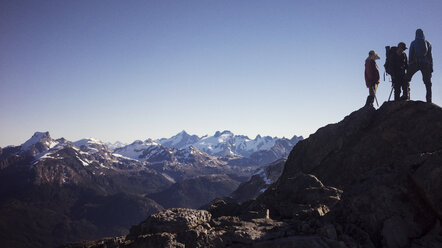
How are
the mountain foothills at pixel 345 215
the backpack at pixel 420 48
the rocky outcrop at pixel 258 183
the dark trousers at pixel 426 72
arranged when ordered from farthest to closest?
the rocky outcrop at pixel 258 183
the dark trousers at pixel 426 72
the backpack at pixel 420 48
the mountain foothills at pixel 345 215

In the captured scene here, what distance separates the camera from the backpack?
1920 cm

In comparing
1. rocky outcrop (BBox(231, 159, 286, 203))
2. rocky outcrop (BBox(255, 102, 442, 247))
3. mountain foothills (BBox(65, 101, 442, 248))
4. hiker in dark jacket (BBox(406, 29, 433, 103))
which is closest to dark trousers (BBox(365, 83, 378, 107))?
rocky outcrop (BBox(255, 102, 442, 247))

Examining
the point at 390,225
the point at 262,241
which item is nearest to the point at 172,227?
the point at 262,241

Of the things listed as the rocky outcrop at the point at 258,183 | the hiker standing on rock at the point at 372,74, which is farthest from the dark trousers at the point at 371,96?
the rocky outcrop at the point at 258,183

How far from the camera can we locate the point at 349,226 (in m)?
10.3

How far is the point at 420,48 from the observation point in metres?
19.3

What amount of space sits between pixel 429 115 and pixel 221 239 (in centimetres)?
1463

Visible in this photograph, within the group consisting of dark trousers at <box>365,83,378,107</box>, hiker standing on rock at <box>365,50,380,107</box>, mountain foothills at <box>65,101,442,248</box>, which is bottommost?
mountain foothills at <box>65,101,442,248</box>

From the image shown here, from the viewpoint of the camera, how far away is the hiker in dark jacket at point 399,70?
19875 mm

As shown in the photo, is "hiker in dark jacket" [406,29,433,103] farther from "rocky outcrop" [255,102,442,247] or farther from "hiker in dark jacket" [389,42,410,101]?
"rocky outcrop" [255,102,442,247]

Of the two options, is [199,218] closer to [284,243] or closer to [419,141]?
[284,243]

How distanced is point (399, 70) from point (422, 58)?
1.55 m

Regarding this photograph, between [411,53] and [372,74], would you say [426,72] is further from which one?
[372,74]

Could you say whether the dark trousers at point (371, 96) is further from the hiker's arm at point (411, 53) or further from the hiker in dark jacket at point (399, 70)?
the hiker's arm at point (411, 53)
